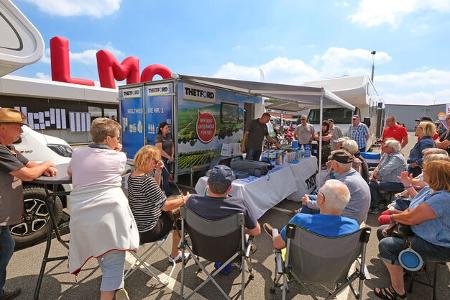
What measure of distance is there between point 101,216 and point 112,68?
14.5 m

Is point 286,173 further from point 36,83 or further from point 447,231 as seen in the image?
point 36,83

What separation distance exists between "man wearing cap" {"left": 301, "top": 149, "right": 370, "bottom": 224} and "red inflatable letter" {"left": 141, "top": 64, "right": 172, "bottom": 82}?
1394 centimetres

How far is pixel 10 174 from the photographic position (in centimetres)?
196

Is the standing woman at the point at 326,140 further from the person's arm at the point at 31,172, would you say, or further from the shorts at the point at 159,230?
the person's arm at the point at 31,172

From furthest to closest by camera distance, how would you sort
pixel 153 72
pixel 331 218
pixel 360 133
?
pixel 153 72
pixel 360 133
pixel 331 218

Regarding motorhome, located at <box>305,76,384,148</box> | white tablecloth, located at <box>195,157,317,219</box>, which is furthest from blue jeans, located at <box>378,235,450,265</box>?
motorhome, located at <box>305,76,384,148</box>

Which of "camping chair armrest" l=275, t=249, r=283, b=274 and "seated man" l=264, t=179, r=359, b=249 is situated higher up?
"seated man" l=264, t=179, r=359, b=249

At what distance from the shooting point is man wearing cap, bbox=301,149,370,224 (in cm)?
263

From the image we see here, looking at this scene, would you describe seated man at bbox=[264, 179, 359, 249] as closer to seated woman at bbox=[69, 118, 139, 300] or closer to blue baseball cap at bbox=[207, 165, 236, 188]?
blue baseball cap at bbox=[207, 165, 236, 188]

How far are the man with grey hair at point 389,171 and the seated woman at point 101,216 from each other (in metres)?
4.14

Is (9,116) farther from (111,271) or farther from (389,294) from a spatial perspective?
(389,294)

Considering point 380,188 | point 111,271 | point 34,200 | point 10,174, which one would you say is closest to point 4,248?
point 10,174

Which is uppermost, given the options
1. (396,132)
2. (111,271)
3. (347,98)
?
(347,98)

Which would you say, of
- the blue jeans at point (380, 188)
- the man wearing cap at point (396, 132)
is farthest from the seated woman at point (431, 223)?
the man wearing cap at point (396, 132)
